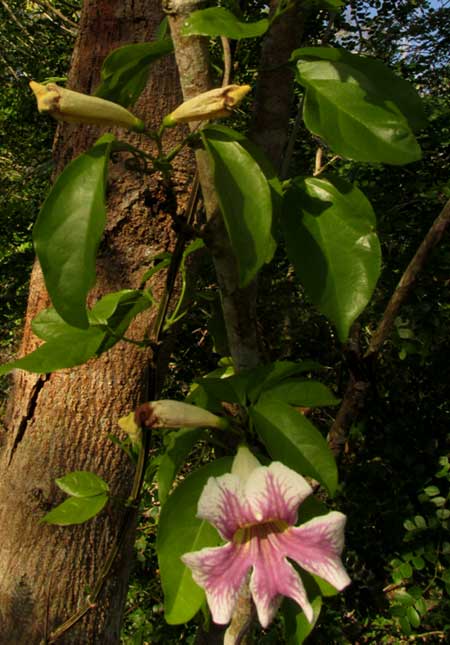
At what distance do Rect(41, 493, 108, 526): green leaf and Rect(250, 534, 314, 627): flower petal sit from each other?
0.99 ft

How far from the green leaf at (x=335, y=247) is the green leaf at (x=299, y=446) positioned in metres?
0.10

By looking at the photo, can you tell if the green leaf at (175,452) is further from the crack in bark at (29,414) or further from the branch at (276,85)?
the crack in bark at (29,414)

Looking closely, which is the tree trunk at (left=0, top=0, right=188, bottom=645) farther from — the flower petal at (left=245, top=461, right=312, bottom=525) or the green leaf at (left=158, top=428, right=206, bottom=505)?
the flower petal at (left=245, top=461, right=312, bottom=525)

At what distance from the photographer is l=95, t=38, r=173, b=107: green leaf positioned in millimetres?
712

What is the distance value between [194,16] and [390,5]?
482 centimetres

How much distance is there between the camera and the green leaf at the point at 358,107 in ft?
2.05

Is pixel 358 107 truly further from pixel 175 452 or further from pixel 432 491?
pixel 432 491

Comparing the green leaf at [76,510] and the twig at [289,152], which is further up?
the twig at [289,152]

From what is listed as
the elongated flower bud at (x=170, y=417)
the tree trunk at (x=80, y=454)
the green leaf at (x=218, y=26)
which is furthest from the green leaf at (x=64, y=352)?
the tree trunk at (x=80, y=454)

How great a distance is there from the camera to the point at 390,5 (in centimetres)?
480

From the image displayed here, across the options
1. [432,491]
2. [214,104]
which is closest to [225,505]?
[214,104]

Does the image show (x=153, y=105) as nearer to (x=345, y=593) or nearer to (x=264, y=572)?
(x=264, y=572)

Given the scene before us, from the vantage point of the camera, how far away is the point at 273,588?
0.63 meters

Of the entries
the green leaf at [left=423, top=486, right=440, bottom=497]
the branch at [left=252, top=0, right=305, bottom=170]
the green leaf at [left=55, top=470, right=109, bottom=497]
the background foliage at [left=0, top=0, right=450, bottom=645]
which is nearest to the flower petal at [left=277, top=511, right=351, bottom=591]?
the green leaf at [left=55, top=470, right=109, bottom=497]
